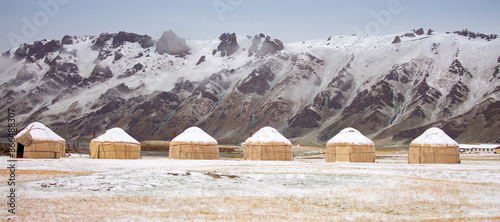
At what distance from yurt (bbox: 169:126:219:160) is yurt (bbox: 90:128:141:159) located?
4.01 m

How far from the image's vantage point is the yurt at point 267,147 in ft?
157

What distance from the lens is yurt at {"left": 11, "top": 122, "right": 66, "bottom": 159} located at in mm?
42062

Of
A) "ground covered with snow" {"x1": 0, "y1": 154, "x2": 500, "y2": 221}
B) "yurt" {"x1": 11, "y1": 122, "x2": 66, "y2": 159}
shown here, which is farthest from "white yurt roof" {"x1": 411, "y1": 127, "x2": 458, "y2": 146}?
"yurt" {"x1": 11, "y1": 122, "x2": 66, "y2": 159}

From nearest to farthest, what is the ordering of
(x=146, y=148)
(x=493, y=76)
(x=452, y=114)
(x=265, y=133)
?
(x=265, y=133) < (x=146, y=148) < (x=452, y=114) < (x=493, y=76)

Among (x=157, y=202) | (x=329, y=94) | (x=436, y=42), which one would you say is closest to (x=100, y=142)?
(x=157, y=202)

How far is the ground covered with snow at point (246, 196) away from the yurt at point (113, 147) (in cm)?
1929

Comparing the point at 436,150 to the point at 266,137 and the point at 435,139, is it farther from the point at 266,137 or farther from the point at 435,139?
the point at 266,137

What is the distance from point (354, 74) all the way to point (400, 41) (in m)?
29.6

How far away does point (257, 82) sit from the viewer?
189375mm

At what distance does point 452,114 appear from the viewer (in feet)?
468

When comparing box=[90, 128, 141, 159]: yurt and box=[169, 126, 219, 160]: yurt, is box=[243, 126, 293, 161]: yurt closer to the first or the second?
box=[169, 126, 219, 160]: yurt

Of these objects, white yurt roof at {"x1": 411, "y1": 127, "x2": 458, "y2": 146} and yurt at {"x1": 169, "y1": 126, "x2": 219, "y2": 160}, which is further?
yurt at {"x1": 169, "y1": 126, "x2": 219, "y2": 160}

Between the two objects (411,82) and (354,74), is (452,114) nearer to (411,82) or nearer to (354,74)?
(411,82)

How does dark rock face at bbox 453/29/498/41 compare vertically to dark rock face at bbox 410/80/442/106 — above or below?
above
